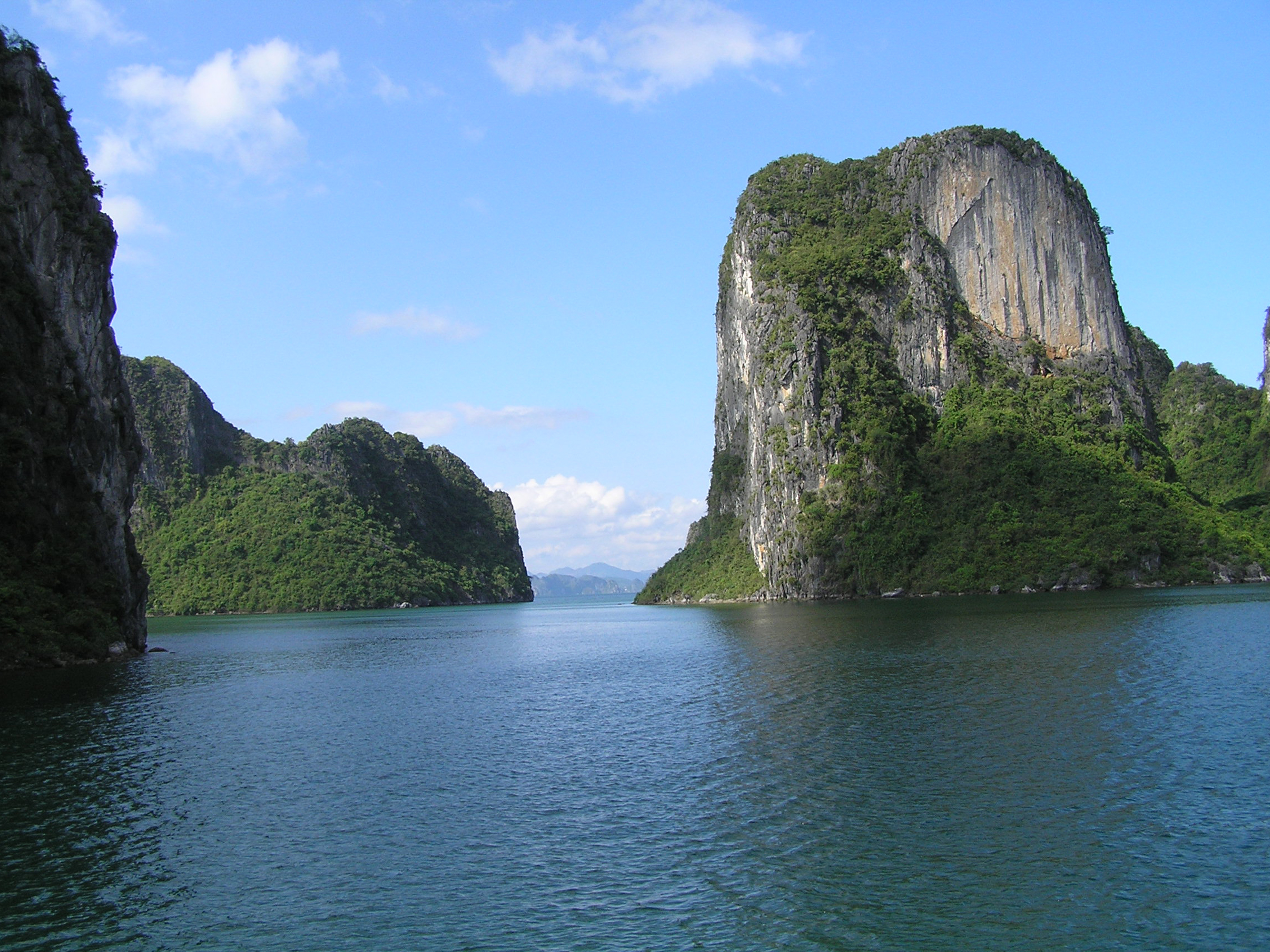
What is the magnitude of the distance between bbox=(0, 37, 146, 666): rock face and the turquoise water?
246 inches

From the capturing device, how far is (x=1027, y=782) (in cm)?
1856

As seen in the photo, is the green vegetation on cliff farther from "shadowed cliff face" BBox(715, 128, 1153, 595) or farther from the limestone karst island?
"shadowed cliff face" BBox(715, 128, 1153, 595)

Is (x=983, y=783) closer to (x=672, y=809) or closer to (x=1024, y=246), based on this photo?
(x=672, y=809)

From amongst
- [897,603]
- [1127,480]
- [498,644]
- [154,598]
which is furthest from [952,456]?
[154,598]

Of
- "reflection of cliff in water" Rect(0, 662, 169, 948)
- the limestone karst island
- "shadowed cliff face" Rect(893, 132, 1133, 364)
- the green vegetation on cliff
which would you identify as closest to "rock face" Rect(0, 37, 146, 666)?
the limestone karst island

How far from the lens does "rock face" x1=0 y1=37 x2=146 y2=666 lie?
4253 centimetres

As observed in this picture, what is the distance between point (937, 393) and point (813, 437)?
17.6 meters

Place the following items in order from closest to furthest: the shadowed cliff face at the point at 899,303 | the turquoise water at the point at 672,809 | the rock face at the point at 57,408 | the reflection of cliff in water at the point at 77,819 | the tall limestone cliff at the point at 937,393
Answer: the turquoise water at the point at 672,809, the reflection of cliff in water at the point at 77,819, the rock face at the point at 57,408, the tall limestone cliff at the point at 937,393, the shadowed cliff face at the point at 899,303

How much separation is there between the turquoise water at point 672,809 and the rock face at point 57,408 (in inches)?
246

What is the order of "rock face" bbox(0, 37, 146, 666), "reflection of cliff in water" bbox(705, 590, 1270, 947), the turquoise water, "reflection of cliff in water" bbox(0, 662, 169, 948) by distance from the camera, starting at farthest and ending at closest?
"rock face" bbox(0, 37, 146, 666)
"reflection of cliff in water" bbox(0, 662, 169, 948)
"reflection of cliff in water" bbox(705, 590, 1270, 947)
the turquoise water

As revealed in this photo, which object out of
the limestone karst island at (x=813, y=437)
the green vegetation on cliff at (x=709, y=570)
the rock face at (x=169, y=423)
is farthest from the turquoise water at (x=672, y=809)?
the rock face at (x=169, y=423)

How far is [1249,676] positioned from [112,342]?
58.2 metres

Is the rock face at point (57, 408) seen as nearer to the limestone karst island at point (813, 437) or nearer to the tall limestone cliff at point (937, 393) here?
the limestone karst island at point (813, 437)

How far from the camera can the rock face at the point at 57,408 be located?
4253 centimetres
